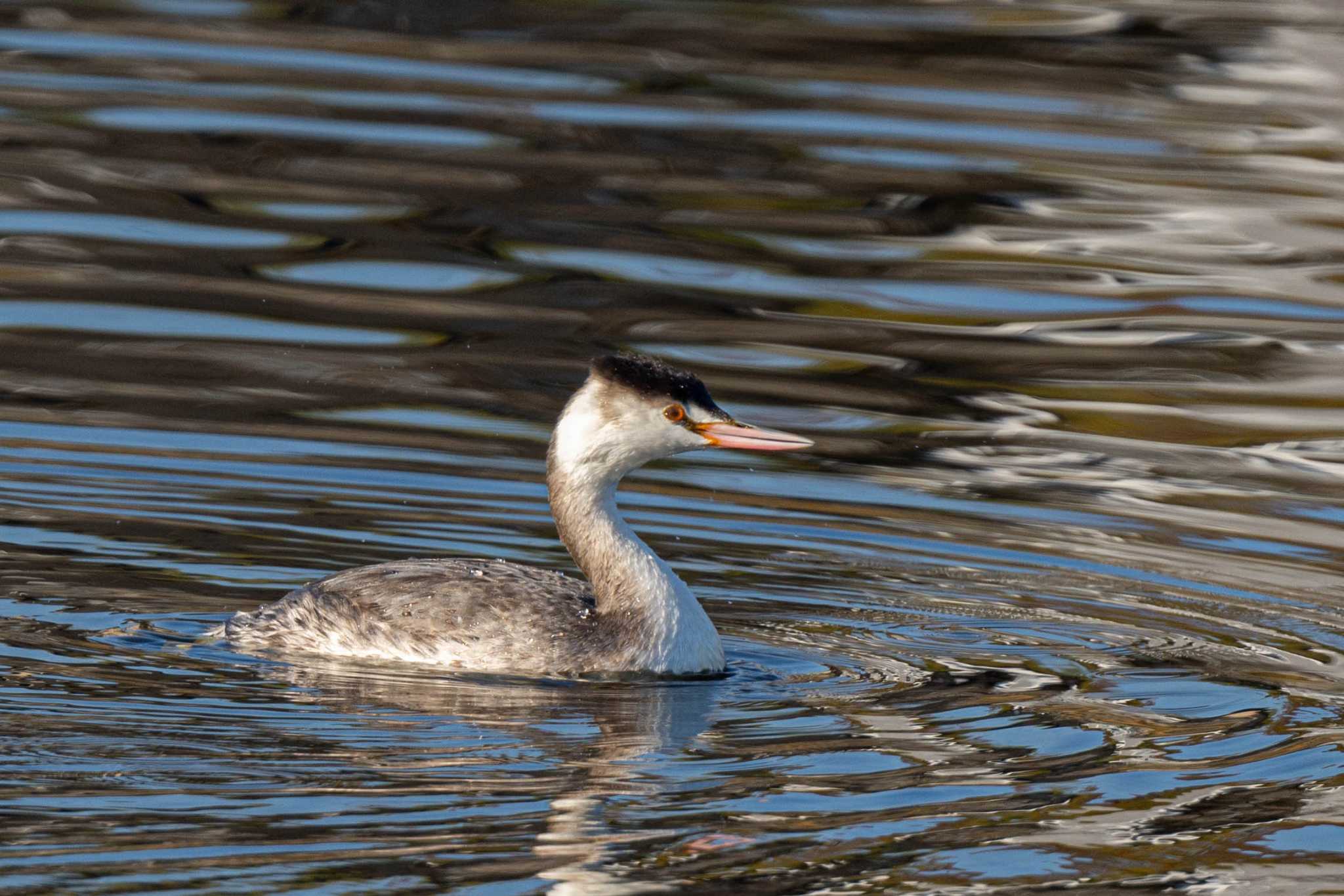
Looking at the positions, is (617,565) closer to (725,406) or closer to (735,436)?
(735,436)

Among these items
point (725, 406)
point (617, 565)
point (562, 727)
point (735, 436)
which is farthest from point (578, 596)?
point (725, 406)

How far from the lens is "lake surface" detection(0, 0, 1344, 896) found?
7.07 meters

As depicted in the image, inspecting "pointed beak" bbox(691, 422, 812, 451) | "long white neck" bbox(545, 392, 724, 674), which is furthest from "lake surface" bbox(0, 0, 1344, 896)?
"pointed beak" bbox(691, 422, 812, 451)

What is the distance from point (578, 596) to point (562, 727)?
1.19 meters

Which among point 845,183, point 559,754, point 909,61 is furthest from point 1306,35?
point 559,754

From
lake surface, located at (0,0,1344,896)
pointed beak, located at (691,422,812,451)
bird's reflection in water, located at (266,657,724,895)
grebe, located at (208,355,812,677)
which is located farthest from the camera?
pointed beak, located at (691,422,812,451)

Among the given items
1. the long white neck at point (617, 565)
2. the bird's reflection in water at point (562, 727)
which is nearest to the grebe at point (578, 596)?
the long white neck at point (617, 565)

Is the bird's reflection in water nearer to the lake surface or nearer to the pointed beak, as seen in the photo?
the lake surface

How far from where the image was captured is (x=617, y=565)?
897 centimetres

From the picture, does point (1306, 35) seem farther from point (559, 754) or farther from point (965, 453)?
point (559, 754)

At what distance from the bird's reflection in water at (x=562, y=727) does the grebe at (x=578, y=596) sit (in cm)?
11

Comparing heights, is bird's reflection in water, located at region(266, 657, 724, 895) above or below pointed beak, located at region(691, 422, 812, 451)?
below

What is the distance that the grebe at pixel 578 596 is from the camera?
8719 millimetres

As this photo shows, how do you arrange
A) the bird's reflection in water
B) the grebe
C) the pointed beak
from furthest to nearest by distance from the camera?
the pointed beak, the grebe, the bird's reflection in water
